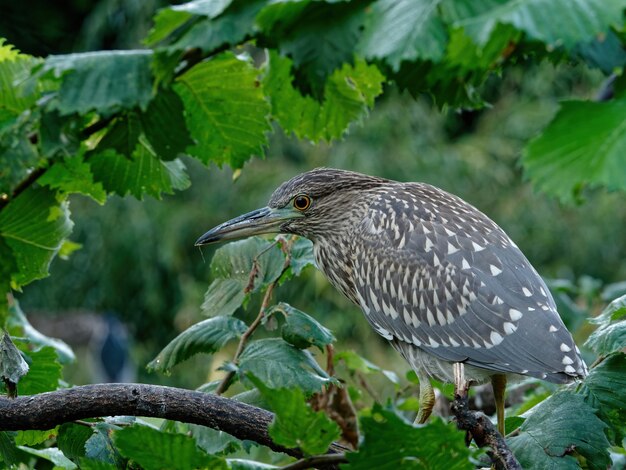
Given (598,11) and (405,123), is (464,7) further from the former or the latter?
(405,123)

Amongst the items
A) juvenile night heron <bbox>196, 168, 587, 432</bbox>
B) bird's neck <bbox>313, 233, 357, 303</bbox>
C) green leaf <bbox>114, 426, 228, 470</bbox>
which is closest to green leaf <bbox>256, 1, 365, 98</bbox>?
green leaf <bbox>114, 426, 228, 470</bbox>

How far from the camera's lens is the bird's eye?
2150 millimetres

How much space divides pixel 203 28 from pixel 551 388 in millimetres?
1295

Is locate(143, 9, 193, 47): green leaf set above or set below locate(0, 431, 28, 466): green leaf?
above

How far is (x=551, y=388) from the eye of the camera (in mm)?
1865

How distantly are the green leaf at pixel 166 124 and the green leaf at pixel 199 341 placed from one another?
1.86 feet

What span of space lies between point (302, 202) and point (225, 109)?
1.12m

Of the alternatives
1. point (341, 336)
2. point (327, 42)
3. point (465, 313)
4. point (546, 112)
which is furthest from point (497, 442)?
point (546, 112)

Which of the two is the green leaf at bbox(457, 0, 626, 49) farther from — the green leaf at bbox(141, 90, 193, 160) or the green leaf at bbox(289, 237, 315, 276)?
the green leaf at bbox(289, 237, 315, 276)

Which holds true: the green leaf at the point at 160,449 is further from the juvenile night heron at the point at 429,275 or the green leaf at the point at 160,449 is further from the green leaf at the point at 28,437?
the juvenile night heron at the point at 429,275

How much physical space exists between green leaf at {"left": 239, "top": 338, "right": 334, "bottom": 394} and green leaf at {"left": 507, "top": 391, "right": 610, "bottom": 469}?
28 centimetres

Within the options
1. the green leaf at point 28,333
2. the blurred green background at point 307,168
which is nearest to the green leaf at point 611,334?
the green leaf at point 28,333

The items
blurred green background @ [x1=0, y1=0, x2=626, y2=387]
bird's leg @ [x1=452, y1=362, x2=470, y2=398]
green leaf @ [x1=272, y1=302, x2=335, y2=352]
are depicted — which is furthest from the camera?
blurred green background @ [x1=0, y1=0, x2=626, y2=387]

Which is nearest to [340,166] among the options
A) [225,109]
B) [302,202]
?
[302,202]
